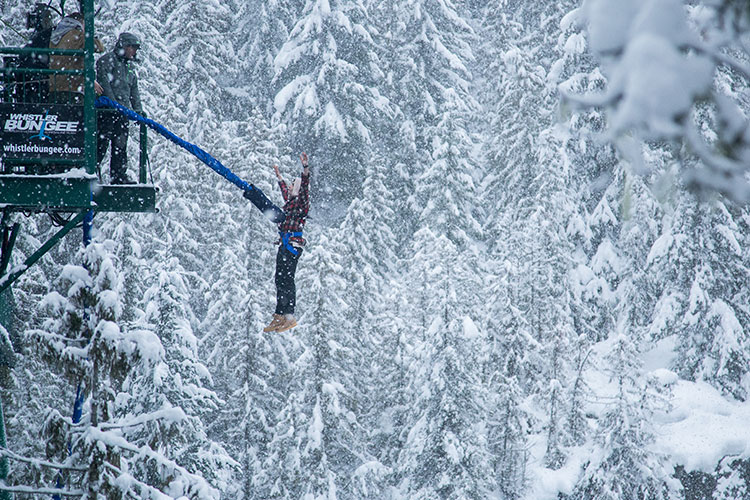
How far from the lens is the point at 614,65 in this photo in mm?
1726

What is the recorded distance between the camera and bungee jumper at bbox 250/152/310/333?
9625 millimetres

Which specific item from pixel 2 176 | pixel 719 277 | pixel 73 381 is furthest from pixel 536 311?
pixel 2 176

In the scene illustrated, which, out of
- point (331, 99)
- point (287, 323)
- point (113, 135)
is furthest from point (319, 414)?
point (331, 99)

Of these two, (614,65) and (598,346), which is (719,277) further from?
(614,65)

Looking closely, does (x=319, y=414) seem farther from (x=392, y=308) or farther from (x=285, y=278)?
(x=285, y=278)

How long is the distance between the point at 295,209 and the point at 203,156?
1.34 metres

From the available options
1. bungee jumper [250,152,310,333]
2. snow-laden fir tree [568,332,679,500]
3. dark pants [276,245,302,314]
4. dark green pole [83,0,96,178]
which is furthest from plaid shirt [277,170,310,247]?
snow-laden fir tree [568,332,679,500]

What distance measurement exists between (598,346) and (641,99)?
28238 mm

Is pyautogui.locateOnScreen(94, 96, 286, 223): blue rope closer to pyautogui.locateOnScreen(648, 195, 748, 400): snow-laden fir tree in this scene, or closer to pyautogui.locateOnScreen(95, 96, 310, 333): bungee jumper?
pyautogui.locateOnScreen(95, 96, 310, 333): bungee jumper

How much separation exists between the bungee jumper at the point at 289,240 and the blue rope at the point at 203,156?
0.40ft

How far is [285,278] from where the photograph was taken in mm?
10148

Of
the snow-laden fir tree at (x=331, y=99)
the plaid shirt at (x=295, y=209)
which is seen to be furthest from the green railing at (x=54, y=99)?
the snow-laden fir tree at (x=331, y=99)

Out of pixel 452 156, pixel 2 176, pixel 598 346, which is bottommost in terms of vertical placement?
pixel 598 346

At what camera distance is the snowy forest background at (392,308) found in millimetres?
16938
